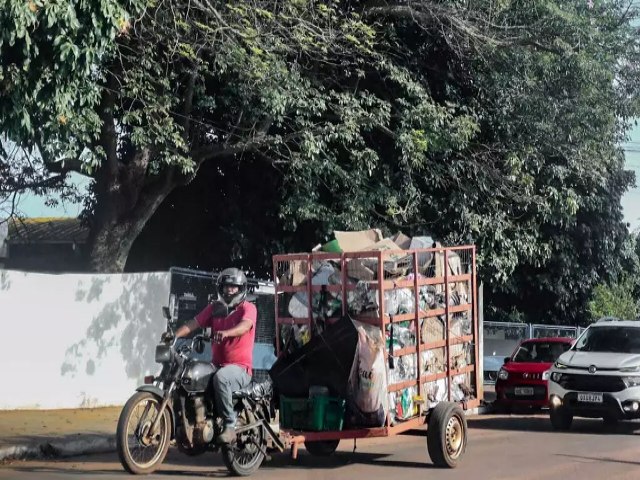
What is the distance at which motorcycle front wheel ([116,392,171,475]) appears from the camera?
861 centimetres

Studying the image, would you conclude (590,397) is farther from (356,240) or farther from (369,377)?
(369,377)

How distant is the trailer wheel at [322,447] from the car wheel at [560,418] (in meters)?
5.35

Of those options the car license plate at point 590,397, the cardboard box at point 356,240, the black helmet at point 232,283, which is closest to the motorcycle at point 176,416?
the black helmet at point 232,283

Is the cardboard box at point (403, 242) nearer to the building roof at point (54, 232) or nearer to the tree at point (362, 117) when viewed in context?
the tree at point (362, 117)

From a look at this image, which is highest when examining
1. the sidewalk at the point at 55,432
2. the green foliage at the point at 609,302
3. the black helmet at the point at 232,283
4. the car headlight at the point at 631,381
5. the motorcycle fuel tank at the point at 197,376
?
the green foliage at the point at 609,302

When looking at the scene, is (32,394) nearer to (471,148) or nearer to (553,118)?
(471,148)

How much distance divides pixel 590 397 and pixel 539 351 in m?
4.24

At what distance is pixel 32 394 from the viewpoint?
572 inches

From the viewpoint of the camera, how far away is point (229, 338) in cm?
938

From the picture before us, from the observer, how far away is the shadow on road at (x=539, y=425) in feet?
51.3

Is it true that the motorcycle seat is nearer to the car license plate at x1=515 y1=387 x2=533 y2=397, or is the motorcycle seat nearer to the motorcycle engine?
the motorcycle engine

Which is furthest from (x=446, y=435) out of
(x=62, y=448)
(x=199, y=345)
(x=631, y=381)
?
(x=631, y=381)

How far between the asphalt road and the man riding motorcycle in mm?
895

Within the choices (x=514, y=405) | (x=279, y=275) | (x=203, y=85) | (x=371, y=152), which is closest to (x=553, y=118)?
(x=371, y=152)
